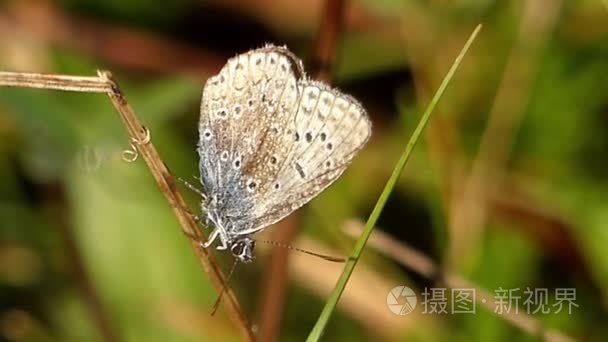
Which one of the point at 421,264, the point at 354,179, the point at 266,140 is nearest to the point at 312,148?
the point at 266,140

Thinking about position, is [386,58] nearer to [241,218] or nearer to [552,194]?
[552,194]

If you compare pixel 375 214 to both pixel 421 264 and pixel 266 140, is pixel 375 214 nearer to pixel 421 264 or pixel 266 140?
pixel 266 140

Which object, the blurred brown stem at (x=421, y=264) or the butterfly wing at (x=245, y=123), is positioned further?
the blurred brown stem at (x=421, y=264)

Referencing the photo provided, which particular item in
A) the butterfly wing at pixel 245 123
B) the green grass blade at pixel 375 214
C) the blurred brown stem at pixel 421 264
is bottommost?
the green grass blade at pixel 375 214

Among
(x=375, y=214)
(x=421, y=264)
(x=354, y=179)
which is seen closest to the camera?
(x=375, y=214)

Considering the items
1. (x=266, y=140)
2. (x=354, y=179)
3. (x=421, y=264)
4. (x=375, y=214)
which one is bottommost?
(x=375, y=214)

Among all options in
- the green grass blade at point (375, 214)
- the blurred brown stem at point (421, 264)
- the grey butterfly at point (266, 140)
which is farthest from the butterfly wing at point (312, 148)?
the blurred brown stem at point (421, 264)

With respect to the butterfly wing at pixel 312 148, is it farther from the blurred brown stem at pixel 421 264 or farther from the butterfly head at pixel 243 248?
the blurred brown stem at pixel 421 264

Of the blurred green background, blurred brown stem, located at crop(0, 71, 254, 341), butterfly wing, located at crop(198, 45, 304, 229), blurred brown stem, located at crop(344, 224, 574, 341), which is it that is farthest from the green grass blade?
the blurred green background
